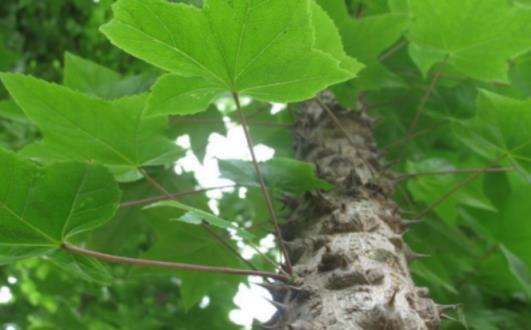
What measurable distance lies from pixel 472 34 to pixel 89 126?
86cm

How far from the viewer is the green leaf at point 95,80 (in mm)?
1533

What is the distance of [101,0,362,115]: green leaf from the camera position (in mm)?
893

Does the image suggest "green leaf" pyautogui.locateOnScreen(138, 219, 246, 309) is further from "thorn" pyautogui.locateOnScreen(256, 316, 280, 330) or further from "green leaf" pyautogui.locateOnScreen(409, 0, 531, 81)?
"green leaf" pyautogui.locateOnScreen(409, 0, 531, 81)

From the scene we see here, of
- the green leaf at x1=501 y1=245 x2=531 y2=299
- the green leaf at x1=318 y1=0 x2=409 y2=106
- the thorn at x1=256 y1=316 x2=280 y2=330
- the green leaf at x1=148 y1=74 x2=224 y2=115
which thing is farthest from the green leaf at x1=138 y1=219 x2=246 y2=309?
the green leaf at x1=501 y1=245 x2=531 y2=299

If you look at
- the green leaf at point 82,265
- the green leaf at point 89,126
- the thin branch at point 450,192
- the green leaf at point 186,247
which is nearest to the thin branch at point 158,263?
the green leaf at point 82,265

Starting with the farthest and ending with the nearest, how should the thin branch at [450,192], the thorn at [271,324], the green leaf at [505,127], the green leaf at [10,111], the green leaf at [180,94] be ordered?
1. the green leaf at [10,111]
2. the thin branch at [450,192]
3. the green leaf at [505,127]
4. the thorn at [271,324]
5. the green leaf at [180,94]

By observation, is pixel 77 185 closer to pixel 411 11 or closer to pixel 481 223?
pixel 411 11

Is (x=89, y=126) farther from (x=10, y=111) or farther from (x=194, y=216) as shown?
(x=10, y=111)

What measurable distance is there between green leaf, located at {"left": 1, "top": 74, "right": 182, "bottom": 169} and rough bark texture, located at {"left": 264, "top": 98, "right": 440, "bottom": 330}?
340 mm

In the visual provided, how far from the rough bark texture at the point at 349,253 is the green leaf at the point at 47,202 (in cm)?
36

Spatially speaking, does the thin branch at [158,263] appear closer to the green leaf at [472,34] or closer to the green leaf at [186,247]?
the green leaf at [186,247]

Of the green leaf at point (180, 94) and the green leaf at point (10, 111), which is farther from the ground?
the green leaf at point (10, 111)

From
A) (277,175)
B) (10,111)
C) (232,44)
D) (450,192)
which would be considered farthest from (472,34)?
(10,111)

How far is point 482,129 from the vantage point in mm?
1370
